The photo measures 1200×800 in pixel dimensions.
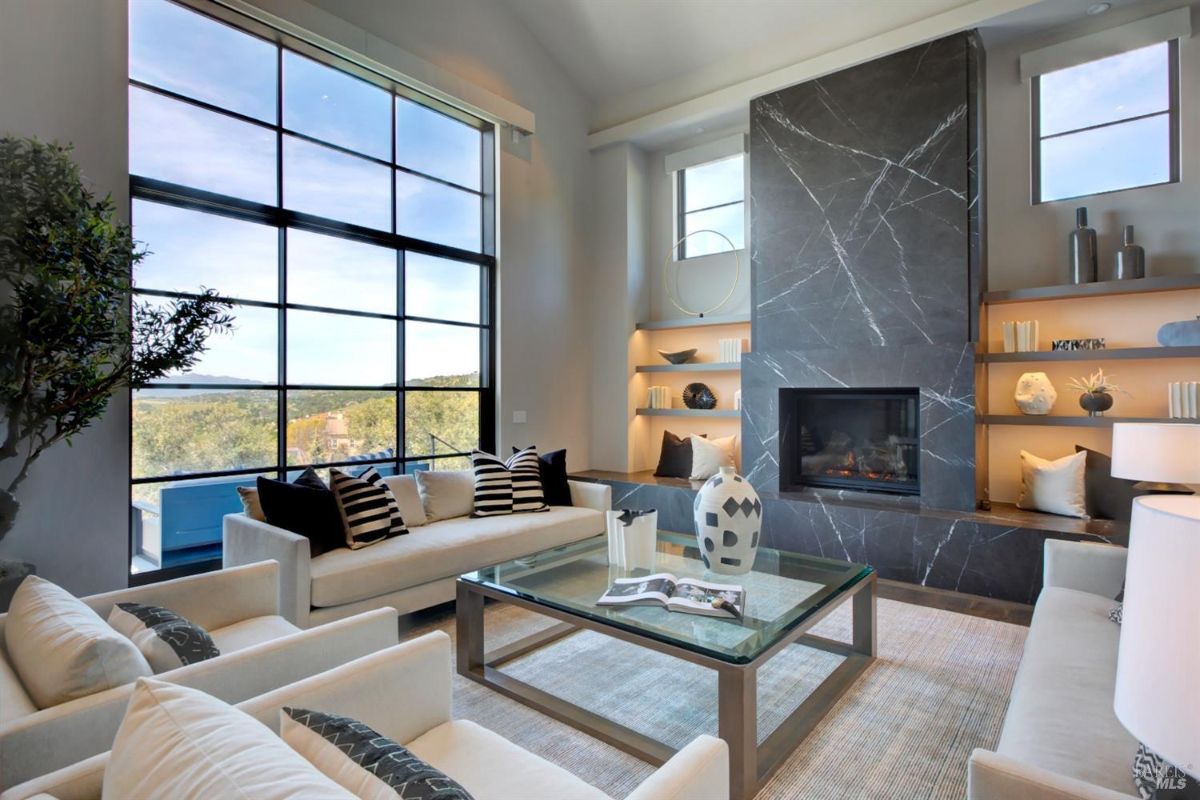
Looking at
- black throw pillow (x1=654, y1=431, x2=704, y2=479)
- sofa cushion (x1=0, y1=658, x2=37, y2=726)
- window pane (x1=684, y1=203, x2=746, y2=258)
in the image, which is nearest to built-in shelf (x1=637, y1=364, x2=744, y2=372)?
black throw pillow (x1=654, y1=431, x2=704, y2=479)

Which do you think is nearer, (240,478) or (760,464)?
(240,478)

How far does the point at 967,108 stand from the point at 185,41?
15.4 ft

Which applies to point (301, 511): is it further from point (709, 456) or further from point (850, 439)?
point (850, 439)

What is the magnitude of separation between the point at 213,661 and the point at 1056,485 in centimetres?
431

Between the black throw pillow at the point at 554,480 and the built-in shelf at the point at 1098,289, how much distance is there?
3.08 meters

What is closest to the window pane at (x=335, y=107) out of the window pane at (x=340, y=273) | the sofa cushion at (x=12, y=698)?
the window pane at (x=340, y=273)

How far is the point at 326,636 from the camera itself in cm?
165

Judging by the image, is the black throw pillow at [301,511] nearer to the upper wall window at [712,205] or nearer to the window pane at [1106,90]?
the upper wall window at [712,205]

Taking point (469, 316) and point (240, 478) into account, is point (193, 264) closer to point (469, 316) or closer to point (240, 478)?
point (240, 478)

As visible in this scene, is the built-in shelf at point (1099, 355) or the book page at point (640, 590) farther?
the built-in shelf at point (1099, 355)

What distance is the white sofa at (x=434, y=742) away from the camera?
1.03m

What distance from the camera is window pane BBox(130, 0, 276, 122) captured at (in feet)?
10.8

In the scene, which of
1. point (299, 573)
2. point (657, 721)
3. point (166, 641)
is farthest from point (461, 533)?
point (166, 641)

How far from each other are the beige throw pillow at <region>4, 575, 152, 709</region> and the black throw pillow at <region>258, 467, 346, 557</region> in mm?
1402
